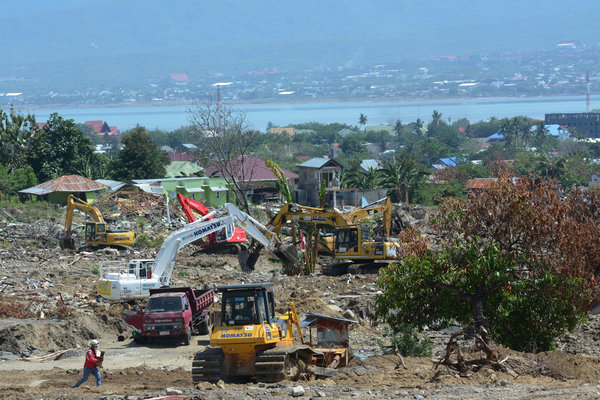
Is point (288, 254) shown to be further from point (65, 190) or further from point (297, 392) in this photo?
point (65, 190)

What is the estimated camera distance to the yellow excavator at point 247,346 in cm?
1548

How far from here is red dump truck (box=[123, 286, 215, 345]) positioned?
20.7m

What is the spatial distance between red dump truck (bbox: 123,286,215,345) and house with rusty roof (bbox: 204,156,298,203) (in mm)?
41411

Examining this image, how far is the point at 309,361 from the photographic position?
650 inches

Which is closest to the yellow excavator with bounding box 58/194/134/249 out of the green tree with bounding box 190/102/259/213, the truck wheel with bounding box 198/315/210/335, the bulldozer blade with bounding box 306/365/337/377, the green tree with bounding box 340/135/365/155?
the green tree with bounding box 190/102/259/213

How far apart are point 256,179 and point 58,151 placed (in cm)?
1596

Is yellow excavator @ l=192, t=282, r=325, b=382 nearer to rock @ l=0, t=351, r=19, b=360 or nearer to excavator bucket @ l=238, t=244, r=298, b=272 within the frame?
rock @ l=0, t=351, r=19, b=360

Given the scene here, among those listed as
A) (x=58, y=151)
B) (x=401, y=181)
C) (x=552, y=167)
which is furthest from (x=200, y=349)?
(x=552, y=167)

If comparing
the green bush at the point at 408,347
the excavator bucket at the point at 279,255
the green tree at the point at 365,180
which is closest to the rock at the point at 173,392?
the green bush at the point at 408,347

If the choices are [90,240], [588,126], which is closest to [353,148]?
[588,126]

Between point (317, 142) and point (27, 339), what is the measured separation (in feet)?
485

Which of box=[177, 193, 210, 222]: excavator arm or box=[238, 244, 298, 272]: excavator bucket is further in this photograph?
box=[177, 193, 210, 222]: excavator arm

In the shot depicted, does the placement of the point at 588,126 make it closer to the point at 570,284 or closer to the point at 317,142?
the point at 317,142

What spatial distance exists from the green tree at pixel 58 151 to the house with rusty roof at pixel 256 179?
10.8 meters
